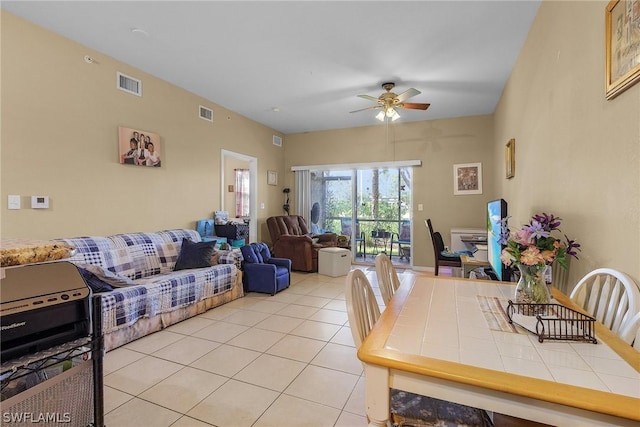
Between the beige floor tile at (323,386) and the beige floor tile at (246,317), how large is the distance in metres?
1.10

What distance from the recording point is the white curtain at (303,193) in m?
6.92

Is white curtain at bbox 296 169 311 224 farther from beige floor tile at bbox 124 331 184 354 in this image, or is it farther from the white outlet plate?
the white outlet plate

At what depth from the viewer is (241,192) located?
7961 mm

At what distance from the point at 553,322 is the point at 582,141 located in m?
1.13

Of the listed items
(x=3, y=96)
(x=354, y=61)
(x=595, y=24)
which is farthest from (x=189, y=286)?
(x=595, y=24)

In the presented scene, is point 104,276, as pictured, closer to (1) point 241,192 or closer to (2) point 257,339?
(2) point 257,339

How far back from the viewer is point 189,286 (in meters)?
3.21

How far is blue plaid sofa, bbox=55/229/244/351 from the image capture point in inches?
101

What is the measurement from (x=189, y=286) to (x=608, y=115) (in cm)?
360

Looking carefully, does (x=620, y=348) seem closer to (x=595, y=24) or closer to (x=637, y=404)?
(x=637, y=404)

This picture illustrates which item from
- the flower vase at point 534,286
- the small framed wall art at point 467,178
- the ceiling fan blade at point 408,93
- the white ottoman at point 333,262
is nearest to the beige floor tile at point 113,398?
the flower vase at point 534,286

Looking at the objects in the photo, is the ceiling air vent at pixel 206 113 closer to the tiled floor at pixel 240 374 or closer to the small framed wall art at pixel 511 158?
the tiled floor at pixel 240 374

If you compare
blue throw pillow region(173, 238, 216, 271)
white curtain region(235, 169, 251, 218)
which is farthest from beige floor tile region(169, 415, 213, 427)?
white curtain region(235, 169, 251, 218)

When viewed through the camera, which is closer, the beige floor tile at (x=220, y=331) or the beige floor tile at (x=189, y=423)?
the beige floor tile at (x=189, y=423)
